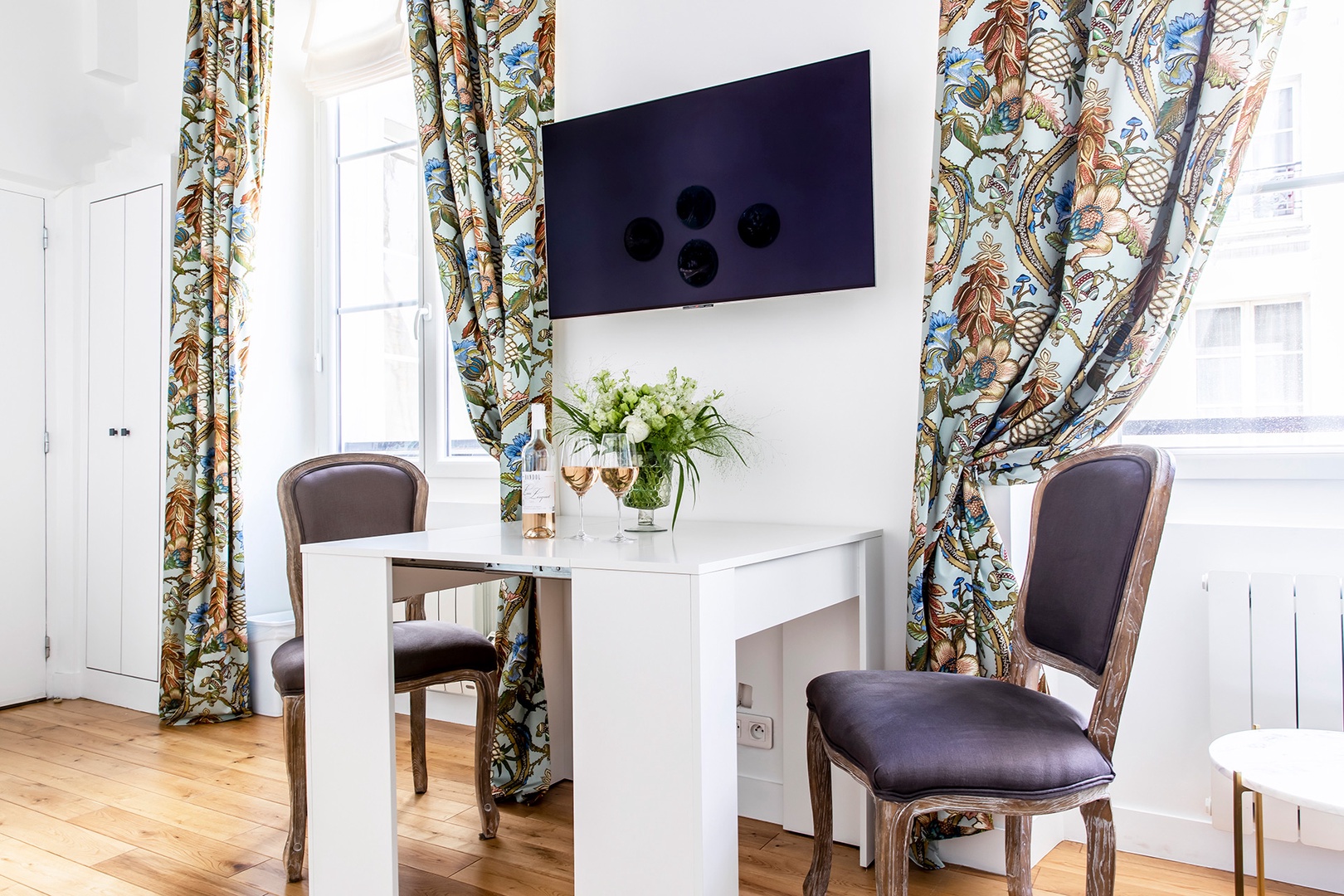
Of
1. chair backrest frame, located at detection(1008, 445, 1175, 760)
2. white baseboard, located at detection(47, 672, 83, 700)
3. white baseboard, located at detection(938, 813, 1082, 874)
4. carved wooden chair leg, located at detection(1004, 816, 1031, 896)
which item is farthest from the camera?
white baseboard, located at detection(47, 672, 83, 700)

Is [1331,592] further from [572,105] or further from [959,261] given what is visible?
[572,105]

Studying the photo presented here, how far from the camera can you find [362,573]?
1.70 metres

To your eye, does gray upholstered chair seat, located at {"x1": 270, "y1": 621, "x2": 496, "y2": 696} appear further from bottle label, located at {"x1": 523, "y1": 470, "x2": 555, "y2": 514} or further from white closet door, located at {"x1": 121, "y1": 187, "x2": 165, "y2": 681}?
→ white closet door, located at {"x1": 121, "y1": 187, "x2": 165, "y2": 681}

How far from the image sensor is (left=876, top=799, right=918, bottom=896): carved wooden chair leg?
129 centimetres

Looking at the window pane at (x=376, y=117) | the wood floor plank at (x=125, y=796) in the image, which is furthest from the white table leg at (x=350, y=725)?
the window pane at (x=376, y=117)

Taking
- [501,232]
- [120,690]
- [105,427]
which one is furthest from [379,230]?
[120,690]

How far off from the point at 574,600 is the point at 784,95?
4.48ft

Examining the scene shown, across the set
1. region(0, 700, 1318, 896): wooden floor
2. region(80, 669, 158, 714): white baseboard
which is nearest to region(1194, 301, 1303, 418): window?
region(0, 700, 1318, 896): wooden floor

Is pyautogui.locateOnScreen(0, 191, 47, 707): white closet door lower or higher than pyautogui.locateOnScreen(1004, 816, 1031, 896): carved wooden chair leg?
higher

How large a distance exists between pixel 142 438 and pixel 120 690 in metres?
1.00

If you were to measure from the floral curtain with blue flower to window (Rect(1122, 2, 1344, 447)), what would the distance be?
0.22 m

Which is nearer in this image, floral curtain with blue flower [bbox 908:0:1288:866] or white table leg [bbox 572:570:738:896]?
white table leg [bbox 572:570:738:896]

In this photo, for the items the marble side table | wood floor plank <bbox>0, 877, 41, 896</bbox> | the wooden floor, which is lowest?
the wooden floor

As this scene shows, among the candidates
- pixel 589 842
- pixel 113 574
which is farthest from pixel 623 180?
pixel 113 574
